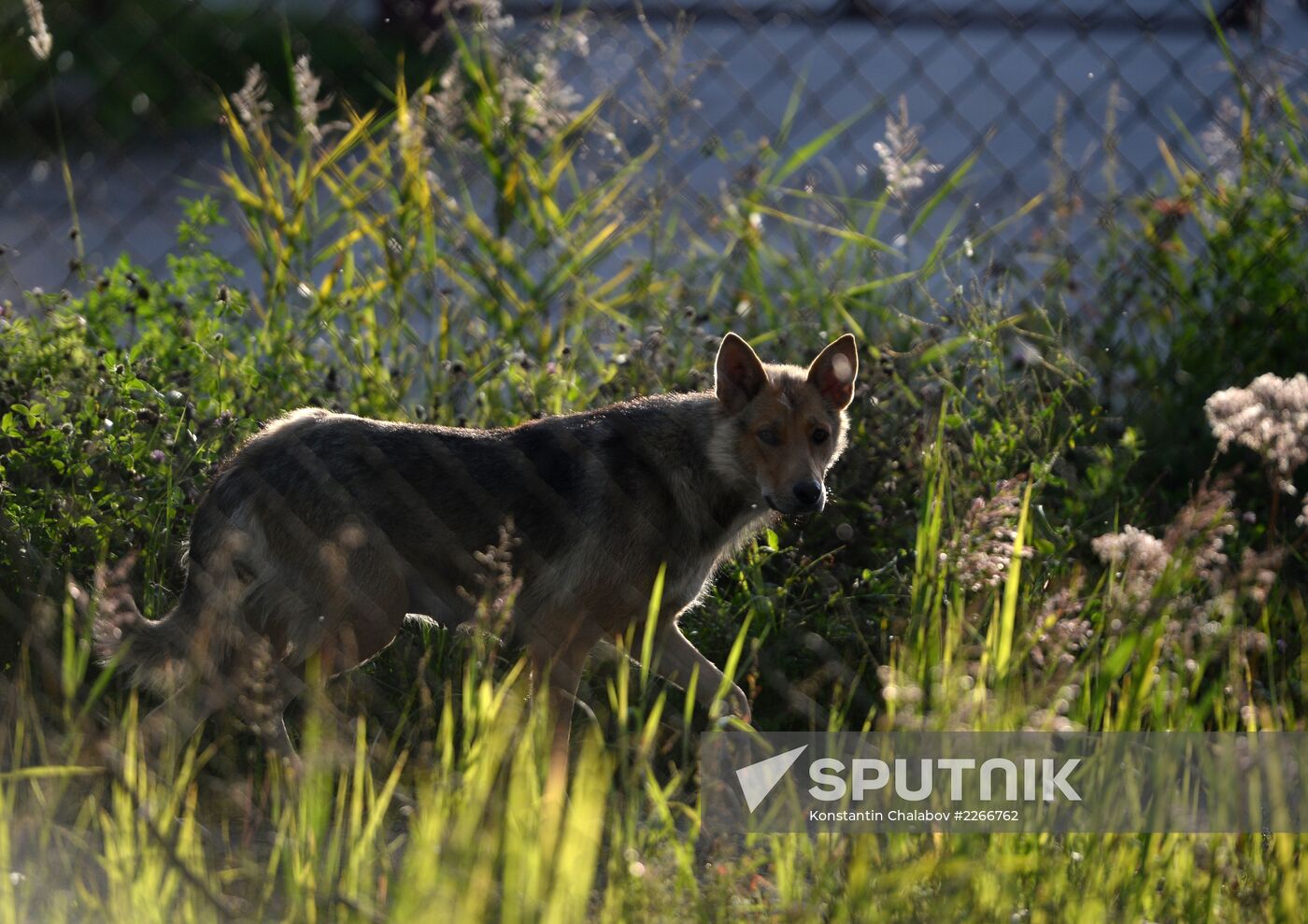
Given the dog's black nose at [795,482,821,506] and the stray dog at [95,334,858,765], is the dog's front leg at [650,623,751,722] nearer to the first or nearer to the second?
the stray dog at [95,334,858,765]

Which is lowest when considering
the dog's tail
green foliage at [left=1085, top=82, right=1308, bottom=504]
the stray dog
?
the dog's tail

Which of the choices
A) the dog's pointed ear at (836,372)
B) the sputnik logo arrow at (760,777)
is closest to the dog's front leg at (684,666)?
the sputnik logo arrow at (760,777)

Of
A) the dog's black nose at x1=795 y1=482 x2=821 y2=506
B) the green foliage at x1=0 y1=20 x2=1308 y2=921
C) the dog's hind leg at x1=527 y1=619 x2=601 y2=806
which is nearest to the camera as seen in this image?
the green foliage at x1=0 y1=20 x2=1308 y2=921

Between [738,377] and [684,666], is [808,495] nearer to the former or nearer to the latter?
[738,377]

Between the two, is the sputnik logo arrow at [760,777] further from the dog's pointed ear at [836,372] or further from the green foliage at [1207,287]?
the green foliage at [1207,287]

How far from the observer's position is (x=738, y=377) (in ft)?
14.5

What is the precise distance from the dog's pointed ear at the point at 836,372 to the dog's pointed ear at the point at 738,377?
16 cm

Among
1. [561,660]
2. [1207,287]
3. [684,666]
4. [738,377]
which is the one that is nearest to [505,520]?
[561,660]

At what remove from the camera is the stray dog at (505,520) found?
415 centimetres

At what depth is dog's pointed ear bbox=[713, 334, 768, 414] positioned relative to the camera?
435 centimetres

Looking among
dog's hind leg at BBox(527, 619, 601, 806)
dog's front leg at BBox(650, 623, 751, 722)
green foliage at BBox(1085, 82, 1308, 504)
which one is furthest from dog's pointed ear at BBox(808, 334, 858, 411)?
green foliage at BBox(1085, 82, 1308, 504)

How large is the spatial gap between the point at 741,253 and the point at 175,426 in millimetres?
2399

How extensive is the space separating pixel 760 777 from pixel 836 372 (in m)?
1.36

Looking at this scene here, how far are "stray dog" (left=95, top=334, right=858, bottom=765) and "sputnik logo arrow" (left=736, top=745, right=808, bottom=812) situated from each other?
0.39 m
